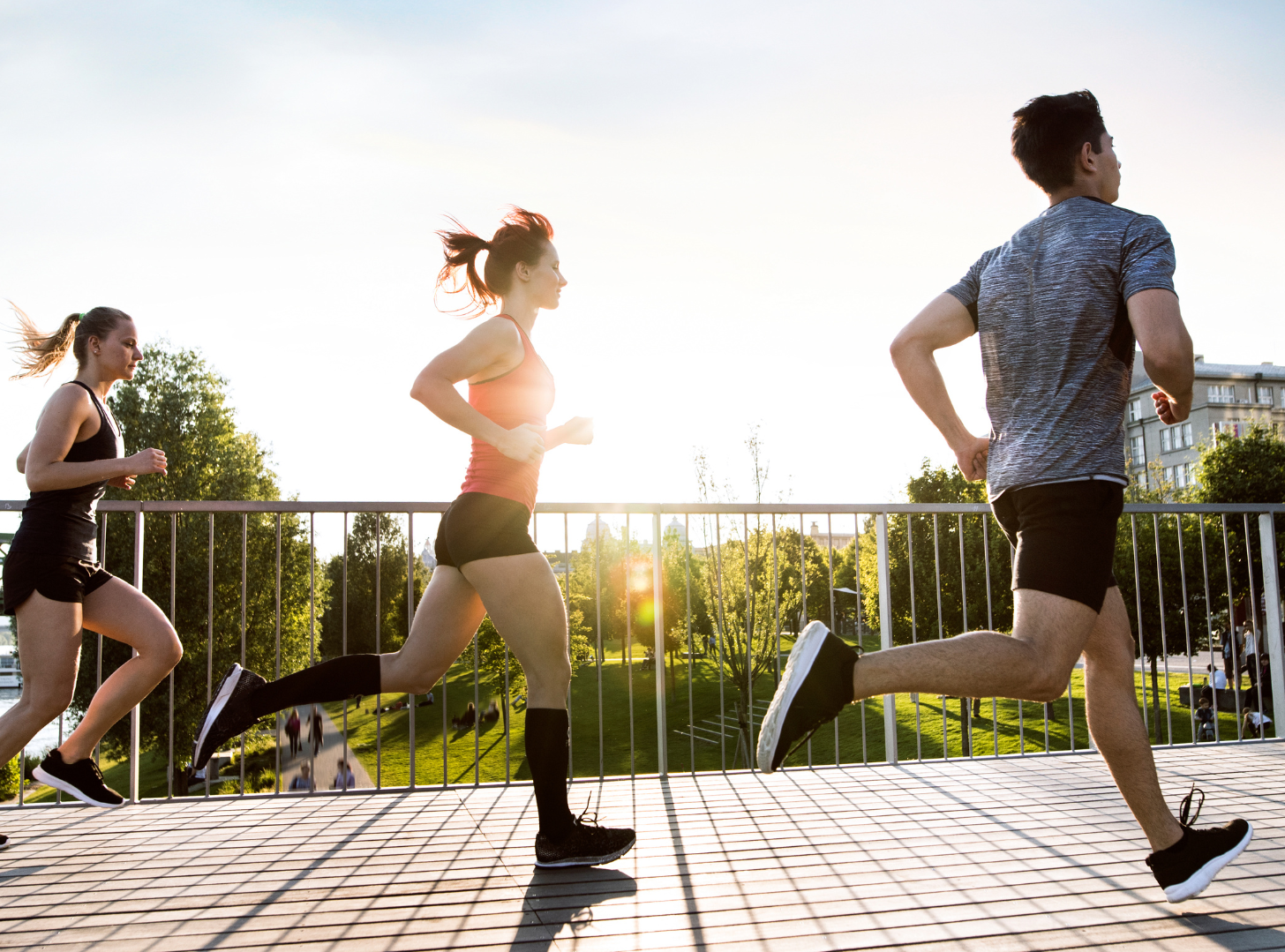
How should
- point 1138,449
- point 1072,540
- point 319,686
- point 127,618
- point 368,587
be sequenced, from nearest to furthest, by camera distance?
point 1072,540 → point 319,686 → point 127,618 → point 368,587 → point 1138,449

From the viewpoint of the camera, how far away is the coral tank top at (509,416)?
2469 mm

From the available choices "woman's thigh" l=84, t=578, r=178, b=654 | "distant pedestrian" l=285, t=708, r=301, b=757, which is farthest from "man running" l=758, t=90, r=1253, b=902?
"distant pedestrian" l=285, t=708, r=301, b=757

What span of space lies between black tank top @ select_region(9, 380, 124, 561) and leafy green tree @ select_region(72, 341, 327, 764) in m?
19.7

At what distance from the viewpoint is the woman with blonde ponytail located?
2.77 meters

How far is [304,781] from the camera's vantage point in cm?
405

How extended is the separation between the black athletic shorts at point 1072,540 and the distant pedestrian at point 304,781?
129 inches

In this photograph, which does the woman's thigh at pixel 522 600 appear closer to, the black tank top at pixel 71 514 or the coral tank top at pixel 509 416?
the coral tank top at pixel 509 416

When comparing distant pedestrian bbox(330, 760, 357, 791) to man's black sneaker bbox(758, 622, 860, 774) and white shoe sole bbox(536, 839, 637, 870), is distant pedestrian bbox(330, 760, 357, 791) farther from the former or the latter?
man's black sneaker bbox(758, 622, 860, 774)

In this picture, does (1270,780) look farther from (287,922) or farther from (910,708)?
(910,708)

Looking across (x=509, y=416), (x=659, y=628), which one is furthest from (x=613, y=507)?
(x=509, y=416)

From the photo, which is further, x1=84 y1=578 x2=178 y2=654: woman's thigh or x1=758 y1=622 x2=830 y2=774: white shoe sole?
x1=84 y1=578 x2=178 y2=654: woman's thigh

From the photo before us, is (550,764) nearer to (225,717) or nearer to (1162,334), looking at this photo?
(225,717)

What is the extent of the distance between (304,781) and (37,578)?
1685 millimetres

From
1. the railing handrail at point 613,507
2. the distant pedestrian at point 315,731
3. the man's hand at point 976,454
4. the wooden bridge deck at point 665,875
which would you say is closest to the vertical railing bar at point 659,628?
the railing handrail at point 613,507
